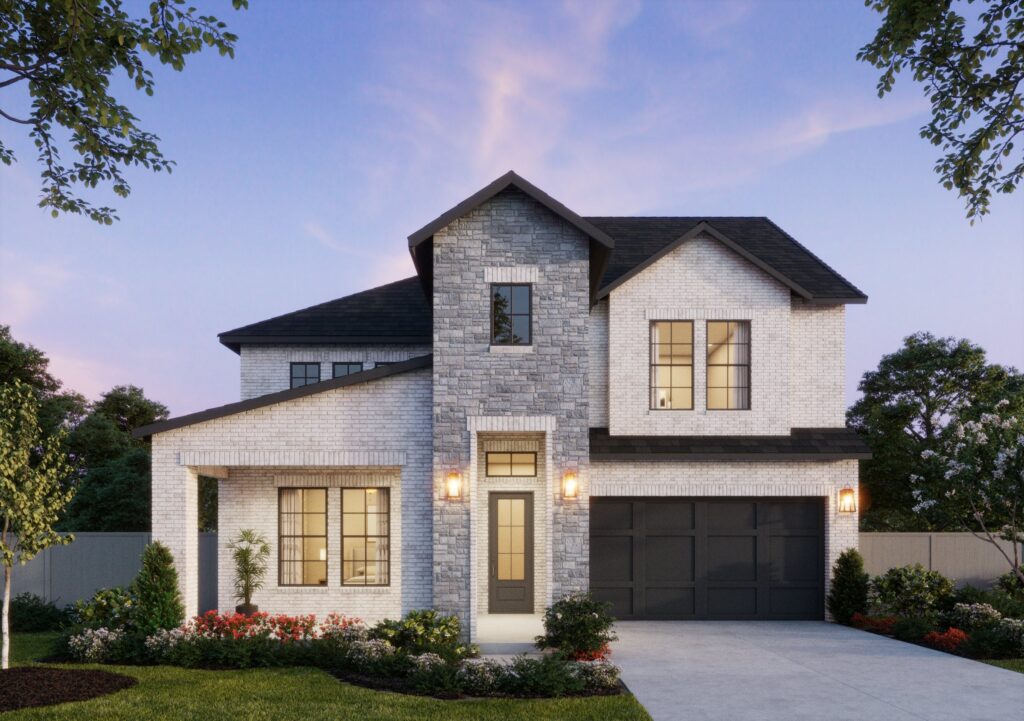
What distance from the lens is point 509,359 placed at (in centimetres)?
1273

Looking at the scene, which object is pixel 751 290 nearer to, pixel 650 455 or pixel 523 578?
pixel 650 455

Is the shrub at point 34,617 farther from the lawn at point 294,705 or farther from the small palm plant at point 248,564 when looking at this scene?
the lawn at point 294,705

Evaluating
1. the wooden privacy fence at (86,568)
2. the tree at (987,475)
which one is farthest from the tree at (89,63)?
the tree at (987,475)

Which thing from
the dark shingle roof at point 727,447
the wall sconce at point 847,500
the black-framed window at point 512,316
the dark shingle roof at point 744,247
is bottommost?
the wall sconce at point 847,500

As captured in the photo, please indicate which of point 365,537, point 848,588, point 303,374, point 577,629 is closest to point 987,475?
point 848,588

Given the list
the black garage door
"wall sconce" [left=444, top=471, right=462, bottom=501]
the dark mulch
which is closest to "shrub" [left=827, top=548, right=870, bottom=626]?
the black garage door

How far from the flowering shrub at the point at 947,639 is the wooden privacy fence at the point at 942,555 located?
3740mm

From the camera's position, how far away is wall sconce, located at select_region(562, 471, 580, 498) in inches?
492

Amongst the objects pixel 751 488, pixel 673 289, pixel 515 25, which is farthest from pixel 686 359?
pixel 515 25

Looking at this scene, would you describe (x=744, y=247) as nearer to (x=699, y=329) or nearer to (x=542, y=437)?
(x=699, y=329)

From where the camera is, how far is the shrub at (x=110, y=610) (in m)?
12.4

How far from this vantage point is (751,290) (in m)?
16.1

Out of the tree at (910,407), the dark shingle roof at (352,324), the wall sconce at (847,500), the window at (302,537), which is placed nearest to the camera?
the window at (302,537)

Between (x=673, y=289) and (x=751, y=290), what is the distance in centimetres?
159
